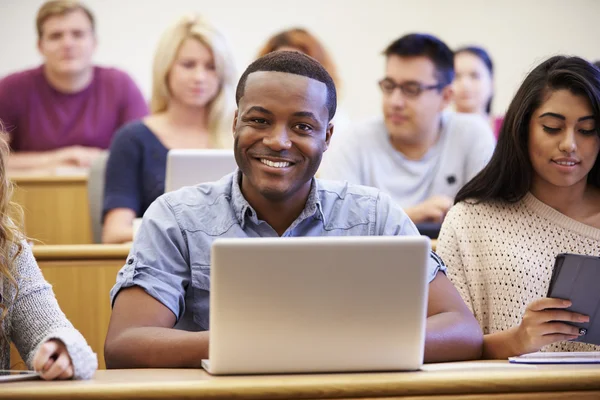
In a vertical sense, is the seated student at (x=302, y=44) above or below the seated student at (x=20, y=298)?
above

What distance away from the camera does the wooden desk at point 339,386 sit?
1.18 m

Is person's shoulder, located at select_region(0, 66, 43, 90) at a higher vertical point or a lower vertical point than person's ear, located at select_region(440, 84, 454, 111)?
lower

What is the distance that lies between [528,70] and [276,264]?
1.07m

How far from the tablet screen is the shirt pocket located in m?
0.39

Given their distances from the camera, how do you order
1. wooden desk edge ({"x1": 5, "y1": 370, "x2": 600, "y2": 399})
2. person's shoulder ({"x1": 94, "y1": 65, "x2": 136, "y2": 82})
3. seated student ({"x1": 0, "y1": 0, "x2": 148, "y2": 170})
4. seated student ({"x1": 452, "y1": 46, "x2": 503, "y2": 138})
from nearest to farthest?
wooden desk edge ({"x1": 5, "y1": 370, "x2": 600, "y2": 399}), seated student ({"x1": 0, "y1": 0, "x2": 148, "y2": 170}), person's shoulder ({"x1": 94, "y1": 65, "x2": 136, "y2": 82}), seated student ({"x1": 452, "y1": 46, "x2": 503, "y2": 138})

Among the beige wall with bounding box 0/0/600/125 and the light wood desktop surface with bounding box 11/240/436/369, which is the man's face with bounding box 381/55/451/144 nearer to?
the light wood desktop surface with bounding box 11/240/436/369

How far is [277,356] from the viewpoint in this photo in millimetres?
1287

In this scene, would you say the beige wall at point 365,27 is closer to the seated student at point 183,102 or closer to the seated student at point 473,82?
the seated student at point 473,82

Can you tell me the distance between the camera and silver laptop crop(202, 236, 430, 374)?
4.13 ft

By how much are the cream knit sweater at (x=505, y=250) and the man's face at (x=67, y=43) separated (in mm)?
2617

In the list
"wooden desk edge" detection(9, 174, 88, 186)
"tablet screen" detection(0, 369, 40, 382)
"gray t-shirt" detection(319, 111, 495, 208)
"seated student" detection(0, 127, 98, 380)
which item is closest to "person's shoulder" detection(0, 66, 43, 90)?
"wooden desk edge" detection(9, 174, 88, 186)

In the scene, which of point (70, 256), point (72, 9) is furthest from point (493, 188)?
point (72, 9)

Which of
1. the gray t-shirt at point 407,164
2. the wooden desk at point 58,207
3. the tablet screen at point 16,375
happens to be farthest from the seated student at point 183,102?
the tablet screen at point 16,375

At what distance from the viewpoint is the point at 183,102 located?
311cm
